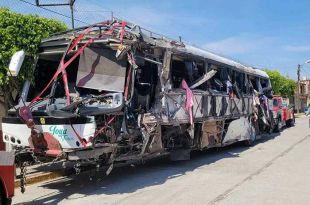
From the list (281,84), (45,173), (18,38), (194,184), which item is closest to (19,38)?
(18,38)

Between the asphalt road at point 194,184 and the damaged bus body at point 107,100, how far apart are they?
61 centimetres

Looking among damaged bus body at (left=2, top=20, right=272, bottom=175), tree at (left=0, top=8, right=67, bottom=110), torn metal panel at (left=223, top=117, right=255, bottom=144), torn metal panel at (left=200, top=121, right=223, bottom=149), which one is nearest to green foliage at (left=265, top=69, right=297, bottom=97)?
torn metal panel at (left=223, top=117, right=255, bottom=144)

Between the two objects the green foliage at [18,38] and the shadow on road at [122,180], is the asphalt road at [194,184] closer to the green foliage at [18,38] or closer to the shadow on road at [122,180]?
the shadow on road at [122,180]

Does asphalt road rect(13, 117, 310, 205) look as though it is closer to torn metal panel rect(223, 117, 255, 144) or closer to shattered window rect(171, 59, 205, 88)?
torn metal panel rect(223, 117, 255, 144)

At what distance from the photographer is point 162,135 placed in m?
10.9

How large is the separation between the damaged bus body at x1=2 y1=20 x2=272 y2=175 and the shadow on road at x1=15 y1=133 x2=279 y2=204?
0.52 metres

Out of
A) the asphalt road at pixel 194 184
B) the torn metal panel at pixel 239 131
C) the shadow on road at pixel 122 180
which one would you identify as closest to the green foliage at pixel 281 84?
the torn metal panel at pixel 239 131

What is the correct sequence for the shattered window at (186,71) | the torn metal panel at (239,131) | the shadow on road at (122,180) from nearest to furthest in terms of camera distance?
1. the shadow on road at (122,180)
2. the shattered window at (186,71)
3. the torn metal panel at (239,131)

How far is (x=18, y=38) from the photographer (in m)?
9.94

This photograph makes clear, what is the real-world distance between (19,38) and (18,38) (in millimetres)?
20

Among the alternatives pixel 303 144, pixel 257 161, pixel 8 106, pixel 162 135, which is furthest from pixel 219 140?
pixel 8 106

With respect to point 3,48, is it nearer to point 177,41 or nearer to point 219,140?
point 177,41

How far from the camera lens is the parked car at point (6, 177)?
6520 millimetres

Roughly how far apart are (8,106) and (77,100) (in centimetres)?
316
